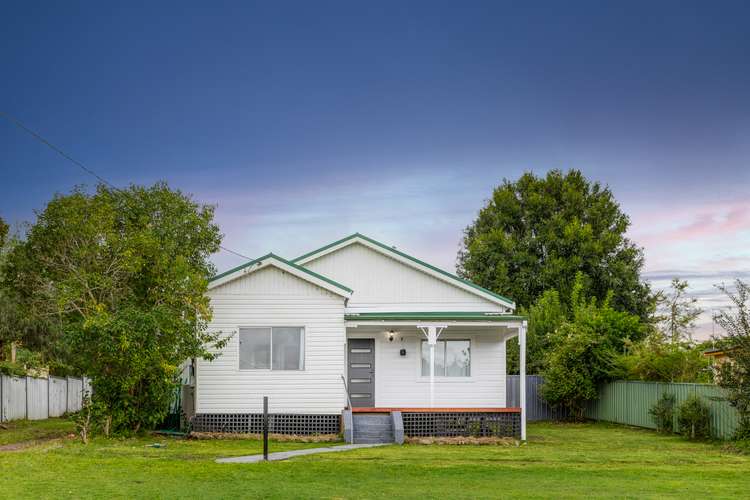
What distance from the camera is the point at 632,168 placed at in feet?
105

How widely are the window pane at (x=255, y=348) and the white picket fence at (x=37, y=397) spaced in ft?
21.4

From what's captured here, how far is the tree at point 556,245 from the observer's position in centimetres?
4859

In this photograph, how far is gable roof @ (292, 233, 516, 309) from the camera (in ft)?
90.7

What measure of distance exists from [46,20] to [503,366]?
669 inches

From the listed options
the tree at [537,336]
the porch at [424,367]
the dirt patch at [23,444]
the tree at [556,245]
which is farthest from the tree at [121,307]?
the tree at [556,245]

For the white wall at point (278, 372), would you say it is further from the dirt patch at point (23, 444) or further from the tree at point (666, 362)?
Answer: the tree at point (666, 362)

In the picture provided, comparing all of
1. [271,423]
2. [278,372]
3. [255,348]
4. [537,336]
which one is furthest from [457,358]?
[537,336]

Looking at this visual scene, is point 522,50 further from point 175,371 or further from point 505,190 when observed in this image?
point 505,190

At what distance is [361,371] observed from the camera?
26656mm

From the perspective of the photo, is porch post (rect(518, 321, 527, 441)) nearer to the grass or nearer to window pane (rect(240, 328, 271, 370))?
window pane (rect(240, 328, 271, 370))

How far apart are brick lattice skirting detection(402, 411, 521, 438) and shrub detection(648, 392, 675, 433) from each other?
5343mm

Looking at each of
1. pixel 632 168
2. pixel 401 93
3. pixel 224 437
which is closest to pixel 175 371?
pixel 224 437

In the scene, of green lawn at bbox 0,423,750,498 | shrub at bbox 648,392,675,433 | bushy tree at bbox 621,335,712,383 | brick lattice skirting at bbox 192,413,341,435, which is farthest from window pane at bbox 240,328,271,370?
bushy tree at bbox 621,335,712,383


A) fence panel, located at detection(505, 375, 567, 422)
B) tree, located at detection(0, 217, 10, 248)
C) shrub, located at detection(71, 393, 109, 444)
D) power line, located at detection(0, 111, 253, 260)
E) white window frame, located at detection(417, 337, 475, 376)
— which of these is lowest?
fence panel, located at detection(505, 375, 567, 422)
